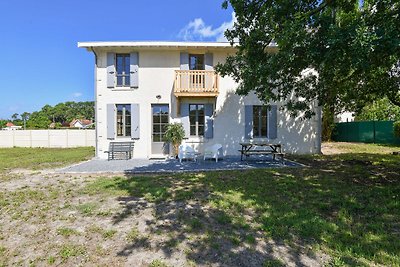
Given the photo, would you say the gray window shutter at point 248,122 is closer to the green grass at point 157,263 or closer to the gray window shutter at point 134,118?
the gray window shutter at point 134,118

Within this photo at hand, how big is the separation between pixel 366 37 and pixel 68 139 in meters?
20.1

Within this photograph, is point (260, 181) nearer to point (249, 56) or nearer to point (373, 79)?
point (249, 56)

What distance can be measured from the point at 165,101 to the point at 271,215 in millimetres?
8222

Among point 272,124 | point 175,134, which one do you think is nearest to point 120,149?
point 175,134

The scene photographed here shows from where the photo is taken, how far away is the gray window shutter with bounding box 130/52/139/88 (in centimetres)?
1079

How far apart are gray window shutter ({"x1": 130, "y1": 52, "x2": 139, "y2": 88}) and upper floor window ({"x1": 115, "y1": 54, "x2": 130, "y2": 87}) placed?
323mm

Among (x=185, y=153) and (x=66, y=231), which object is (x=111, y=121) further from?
(x=66, y=231)

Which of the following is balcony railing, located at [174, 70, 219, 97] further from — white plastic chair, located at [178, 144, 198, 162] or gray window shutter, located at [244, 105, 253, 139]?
white plastic chair, located at [178, 144, 198, 162]

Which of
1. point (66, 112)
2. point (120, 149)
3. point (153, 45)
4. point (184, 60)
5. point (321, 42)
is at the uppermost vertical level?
point (66, 112)

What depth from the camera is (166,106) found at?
36.5 feet

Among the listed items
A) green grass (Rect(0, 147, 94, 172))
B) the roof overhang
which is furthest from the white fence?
the roof overhang

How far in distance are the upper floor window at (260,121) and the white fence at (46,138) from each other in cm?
1351

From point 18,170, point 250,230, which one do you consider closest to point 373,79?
point 250,230

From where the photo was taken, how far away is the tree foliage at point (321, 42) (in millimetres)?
3971
